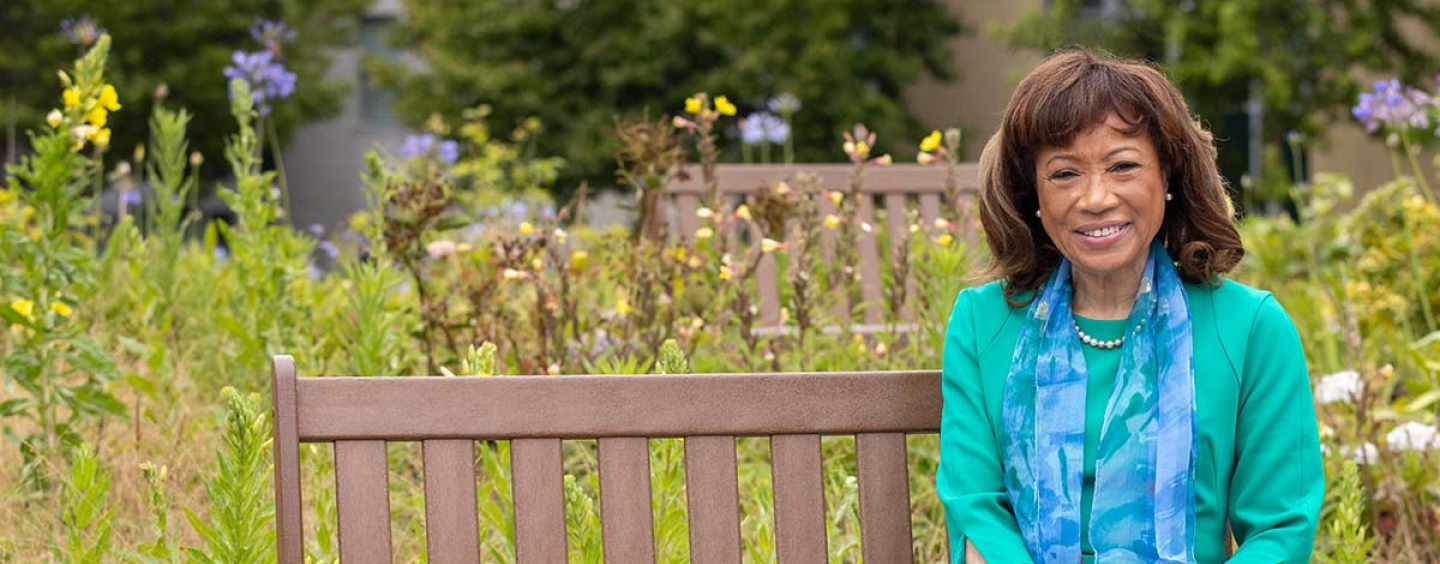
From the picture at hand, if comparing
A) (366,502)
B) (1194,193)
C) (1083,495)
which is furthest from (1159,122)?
(366,502)

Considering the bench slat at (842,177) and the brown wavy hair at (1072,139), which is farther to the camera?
the bench slat at (842,177)

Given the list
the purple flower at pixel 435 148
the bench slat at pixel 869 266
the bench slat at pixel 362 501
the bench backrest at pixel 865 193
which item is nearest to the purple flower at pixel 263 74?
the purple flower at pixel 435 148

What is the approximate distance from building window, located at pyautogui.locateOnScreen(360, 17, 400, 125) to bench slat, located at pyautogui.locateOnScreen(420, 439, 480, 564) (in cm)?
2300

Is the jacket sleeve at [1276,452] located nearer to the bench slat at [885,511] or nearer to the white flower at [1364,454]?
the bench slat at [885,511]

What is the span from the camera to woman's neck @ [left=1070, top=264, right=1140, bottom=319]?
99.6 inches

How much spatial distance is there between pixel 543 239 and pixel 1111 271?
1.82 meters

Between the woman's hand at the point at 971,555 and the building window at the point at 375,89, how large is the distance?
75.7 ft

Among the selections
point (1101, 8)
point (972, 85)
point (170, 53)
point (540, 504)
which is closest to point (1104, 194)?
point (540, 504)

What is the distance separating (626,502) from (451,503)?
243 millimetres

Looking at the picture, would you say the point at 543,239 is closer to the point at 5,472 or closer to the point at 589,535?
the point at 5,472

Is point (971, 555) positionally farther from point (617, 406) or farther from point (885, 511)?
point (617, 406)

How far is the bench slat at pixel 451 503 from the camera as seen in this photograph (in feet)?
7.95

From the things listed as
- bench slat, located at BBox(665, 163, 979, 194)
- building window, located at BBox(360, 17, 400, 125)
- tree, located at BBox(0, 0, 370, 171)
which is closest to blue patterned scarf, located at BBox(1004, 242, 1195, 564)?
bench slat, located at BBox(665, 163, 979, 194)

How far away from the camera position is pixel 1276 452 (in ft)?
7.77
